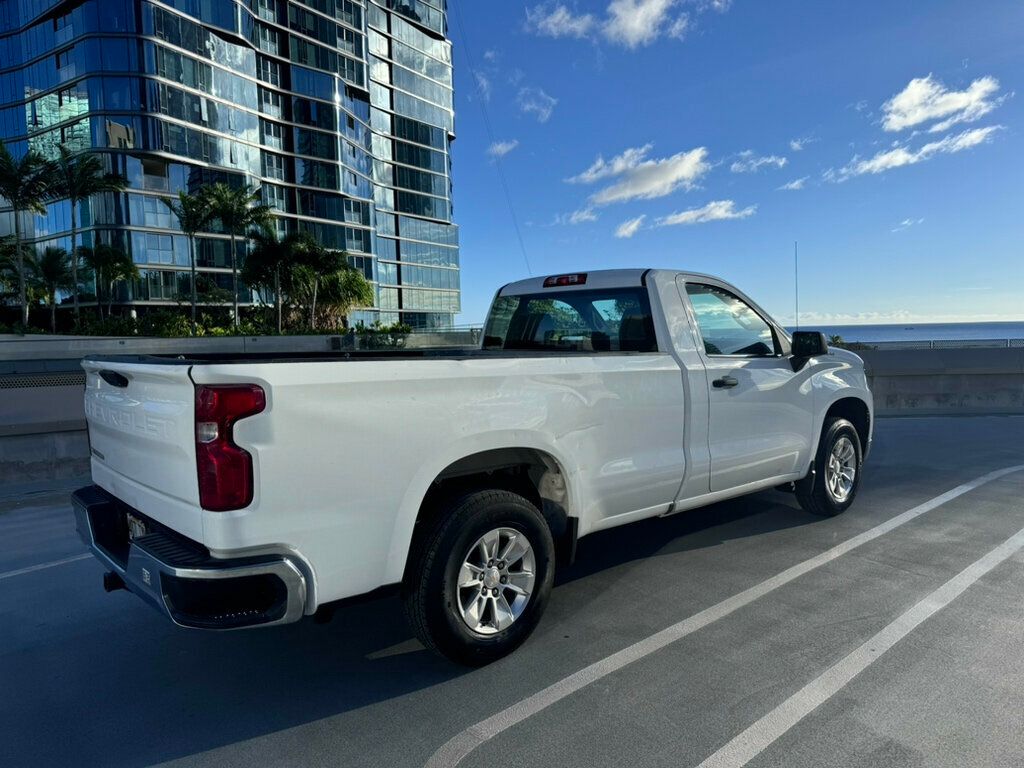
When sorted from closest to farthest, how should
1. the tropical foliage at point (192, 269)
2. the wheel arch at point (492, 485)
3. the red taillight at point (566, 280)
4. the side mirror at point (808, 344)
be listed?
the wheel arch at point (492, 485) → the red taillight at point (566, 280) → the side mirror at point (808, 344) → the tropical foliage at point (192, 269)

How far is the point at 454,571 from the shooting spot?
2959 mm

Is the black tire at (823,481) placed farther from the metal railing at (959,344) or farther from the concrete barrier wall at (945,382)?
the metal railing at (959,344)

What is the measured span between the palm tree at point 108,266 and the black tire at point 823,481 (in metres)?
42.4

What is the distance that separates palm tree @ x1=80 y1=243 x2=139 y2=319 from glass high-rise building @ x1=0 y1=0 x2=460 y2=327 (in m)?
1.33

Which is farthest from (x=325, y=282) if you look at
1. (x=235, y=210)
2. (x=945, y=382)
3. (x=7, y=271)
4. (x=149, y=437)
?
(x=149, y=437)

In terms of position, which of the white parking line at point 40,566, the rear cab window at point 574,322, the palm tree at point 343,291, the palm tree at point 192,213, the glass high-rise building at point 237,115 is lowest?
the white parking line at point 40,566

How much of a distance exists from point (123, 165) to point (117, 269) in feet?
23.7

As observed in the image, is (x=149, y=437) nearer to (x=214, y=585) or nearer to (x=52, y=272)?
(x=214, y=585)

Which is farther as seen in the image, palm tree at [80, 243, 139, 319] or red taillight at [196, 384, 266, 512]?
palm tree at [80, 243, 139, 319]

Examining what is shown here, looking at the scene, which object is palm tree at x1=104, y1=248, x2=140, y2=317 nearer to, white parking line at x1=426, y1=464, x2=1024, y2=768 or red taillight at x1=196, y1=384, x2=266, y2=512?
red taillight at x1=196, y1=384, x2=266, y2=512

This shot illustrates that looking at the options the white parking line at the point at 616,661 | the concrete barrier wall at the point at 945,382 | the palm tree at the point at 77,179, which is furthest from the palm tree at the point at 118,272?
the white parking line at the point at 616,661

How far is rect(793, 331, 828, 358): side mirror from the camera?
4688 millimetres

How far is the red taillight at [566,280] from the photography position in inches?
180

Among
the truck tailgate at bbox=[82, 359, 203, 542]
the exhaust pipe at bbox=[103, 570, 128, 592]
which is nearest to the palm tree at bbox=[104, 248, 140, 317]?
the truck tailgate at bbox=[82, 359, 203, 542]
